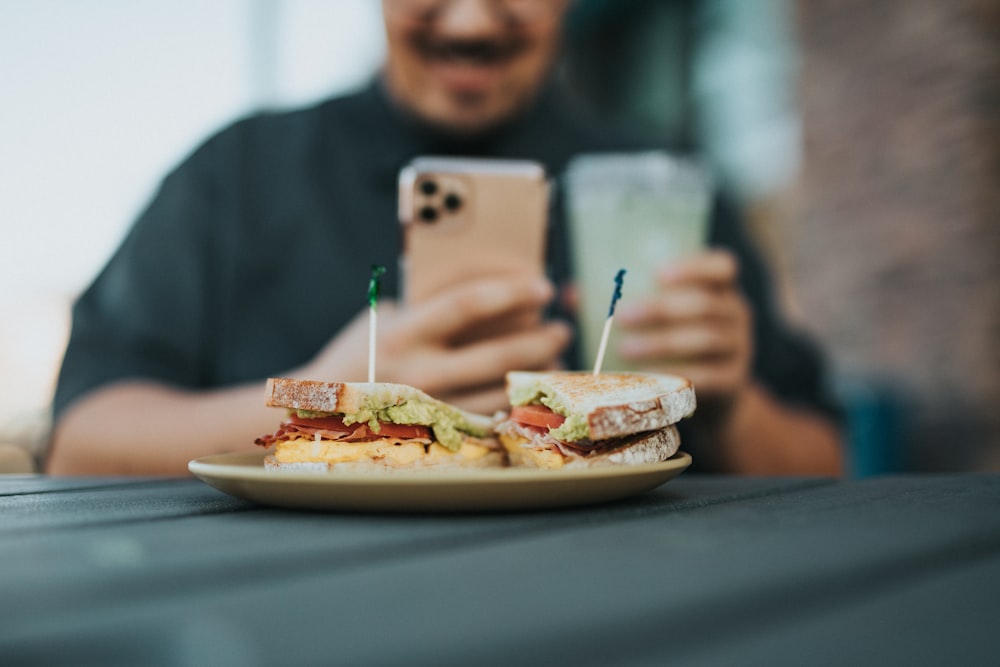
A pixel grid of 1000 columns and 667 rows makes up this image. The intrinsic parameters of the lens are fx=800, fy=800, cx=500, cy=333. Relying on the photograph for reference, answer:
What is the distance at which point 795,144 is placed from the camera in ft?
14.0

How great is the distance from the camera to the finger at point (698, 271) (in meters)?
1.44

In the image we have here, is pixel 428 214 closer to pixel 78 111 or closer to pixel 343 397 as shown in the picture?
pixel 343 397

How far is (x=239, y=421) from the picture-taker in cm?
158

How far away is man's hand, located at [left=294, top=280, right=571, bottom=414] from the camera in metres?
1.32

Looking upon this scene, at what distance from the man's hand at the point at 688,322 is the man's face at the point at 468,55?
31.7 inches

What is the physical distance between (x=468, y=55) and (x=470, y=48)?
0.03 m

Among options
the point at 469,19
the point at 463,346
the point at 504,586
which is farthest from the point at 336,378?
the point at 504,586

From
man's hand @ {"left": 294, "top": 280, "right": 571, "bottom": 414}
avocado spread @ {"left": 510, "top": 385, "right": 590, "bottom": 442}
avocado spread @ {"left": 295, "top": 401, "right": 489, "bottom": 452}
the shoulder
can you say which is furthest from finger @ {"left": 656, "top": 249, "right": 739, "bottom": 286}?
the shoulder

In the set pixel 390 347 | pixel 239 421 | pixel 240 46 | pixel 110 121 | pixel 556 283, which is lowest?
pixel 239 421

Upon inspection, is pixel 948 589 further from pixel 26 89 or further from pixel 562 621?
pixel 26 89

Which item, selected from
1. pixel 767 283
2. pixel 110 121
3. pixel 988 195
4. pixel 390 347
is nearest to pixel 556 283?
pixel 767 283

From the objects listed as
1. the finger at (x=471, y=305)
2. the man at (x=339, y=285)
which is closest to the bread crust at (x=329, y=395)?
the finger at (x=471, y=305)

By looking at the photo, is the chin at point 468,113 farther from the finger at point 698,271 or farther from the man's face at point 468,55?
the finger at point 698,271

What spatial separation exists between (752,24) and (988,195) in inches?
74.2
